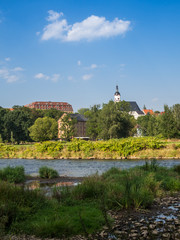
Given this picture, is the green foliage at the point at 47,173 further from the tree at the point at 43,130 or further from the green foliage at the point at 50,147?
the tree at the point at 43,130

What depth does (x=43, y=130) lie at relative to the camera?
82.2 metres

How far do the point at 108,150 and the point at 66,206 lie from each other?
29372 mm

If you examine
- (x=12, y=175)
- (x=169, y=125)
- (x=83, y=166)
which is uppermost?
(x=169, y=125)

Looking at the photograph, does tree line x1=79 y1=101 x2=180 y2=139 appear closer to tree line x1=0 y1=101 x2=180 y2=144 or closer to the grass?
tree line x1=0 y1=101 x2=180 y2=144

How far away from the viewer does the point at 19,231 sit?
6152mm

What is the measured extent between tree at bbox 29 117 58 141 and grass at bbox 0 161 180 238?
71.1m

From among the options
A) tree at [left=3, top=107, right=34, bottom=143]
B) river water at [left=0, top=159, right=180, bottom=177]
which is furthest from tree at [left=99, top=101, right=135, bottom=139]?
river water at [left=0, top=159, right=180, bottom=177]

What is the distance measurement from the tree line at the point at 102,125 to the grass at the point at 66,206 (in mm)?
55182

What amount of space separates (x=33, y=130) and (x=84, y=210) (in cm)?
7348

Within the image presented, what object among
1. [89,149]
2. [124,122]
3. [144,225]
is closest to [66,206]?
[144,225]

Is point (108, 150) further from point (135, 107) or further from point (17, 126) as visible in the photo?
point (135, 107)

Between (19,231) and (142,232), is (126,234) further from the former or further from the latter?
(19,231)

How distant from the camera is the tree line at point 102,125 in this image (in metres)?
63.6

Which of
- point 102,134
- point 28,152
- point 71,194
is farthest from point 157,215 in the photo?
point 102,134
